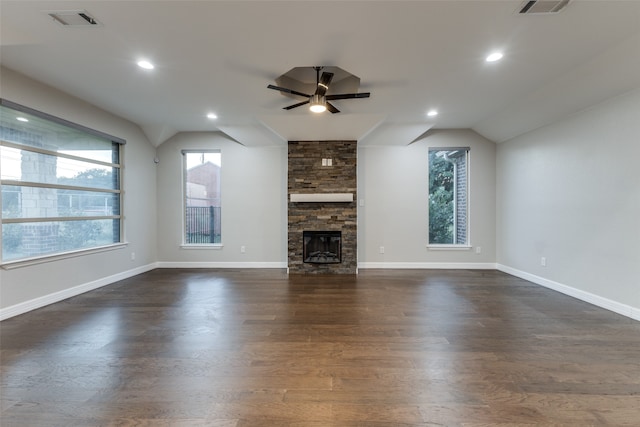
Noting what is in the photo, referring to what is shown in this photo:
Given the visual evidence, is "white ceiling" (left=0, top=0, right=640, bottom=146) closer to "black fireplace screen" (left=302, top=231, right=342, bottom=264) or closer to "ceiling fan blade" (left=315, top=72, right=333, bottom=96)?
"ceiling fan blade" (left=315, top=72, right=333, bottom=96)

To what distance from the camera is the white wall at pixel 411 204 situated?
512cm

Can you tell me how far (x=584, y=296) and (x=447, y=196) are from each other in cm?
258

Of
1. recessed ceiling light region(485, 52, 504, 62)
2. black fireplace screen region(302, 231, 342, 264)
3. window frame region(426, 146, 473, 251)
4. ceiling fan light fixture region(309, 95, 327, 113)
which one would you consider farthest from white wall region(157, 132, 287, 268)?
recessed ceiling light region(485, 52, 504, 62)

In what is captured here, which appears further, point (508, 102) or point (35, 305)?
point (508, 102)

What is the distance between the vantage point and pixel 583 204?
336cm

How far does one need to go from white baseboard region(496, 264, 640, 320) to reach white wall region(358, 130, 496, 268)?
837mm

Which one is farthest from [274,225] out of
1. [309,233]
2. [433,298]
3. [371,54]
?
[371,54]

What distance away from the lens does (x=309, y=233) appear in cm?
498

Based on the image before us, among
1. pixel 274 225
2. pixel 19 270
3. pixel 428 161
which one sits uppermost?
pixel 428 161

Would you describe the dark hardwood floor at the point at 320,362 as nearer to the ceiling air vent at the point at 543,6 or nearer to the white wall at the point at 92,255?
the white wall at the point at 92,255

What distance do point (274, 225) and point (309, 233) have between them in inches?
31.7

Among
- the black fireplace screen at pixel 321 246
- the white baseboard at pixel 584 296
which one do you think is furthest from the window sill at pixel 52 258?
the white baseboard at pixel 584 296

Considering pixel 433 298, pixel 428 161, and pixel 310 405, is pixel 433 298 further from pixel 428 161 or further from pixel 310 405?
pixel 428 161

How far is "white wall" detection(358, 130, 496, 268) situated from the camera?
5125mm
